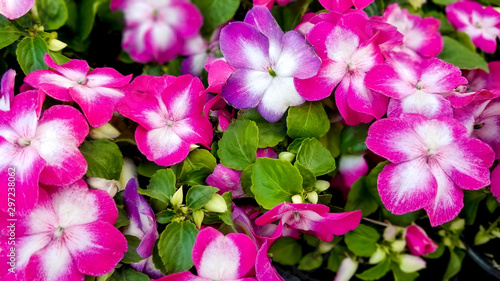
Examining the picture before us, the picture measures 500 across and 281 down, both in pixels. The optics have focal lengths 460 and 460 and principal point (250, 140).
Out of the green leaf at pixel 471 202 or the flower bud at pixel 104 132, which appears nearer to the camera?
the flower bud at pixel 104 132

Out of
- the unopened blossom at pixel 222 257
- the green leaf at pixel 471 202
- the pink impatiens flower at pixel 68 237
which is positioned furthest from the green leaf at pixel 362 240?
the pink impatiens flower at pixel 68 237

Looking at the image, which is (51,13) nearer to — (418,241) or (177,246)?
(177,246)

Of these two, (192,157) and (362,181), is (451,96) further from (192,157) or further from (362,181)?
(192,157)

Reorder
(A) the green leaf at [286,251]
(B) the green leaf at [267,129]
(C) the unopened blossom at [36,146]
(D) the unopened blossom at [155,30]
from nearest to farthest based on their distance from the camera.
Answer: (C) the unopened blossom at [36,146] → (B) the green leaf at [267,129] → (A) the green leaf at [286,251] → (D) the unopened blossom at [155,30]

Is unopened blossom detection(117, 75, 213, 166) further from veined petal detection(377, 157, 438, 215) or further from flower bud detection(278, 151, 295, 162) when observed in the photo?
veined petal detection(377, 157, 438, 215)

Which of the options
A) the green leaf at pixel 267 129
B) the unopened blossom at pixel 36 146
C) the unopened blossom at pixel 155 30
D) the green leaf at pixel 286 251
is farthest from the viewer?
the unopened blossom at pixel 155 30

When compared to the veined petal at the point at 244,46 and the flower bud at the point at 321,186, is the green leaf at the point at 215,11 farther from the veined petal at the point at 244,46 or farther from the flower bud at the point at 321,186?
the flower bud at the point at 321,186

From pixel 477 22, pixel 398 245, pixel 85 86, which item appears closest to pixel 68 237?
pixel 85 86
